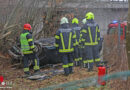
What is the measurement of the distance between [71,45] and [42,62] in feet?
7.10

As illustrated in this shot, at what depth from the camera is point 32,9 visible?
414 inches

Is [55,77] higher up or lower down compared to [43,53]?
lower down

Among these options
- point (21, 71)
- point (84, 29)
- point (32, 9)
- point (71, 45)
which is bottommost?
point (21, 71)

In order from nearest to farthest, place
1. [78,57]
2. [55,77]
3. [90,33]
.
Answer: [55,77], [90,33], [78,57]

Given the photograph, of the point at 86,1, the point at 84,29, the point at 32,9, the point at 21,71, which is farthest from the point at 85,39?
the point at 86,1

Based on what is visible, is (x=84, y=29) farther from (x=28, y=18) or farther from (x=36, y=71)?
(x=28, y=18)

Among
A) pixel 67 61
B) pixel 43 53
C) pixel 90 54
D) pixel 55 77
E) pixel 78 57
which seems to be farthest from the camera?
pixel 78 57

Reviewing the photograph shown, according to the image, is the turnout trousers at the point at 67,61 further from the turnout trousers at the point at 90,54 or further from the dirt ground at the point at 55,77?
the turnout trousers at the point at 90,54

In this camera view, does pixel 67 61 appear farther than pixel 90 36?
No

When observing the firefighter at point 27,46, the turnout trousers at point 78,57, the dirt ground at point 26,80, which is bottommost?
the dirt ground at point 26,80

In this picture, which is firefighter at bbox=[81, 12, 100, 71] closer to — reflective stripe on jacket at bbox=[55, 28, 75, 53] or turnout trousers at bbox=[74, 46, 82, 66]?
reflective stripe on jacket at bbox=[55, 28, 75, 53]

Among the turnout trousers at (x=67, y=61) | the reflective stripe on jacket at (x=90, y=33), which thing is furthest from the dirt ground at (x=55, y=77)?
the reflective stripe on jacket at (x=90, y=33)

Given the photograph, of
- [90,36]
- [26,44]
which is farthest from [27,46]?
[90,36]

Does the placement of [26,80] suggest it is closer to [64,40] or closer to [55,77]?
[55,77]
